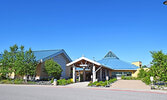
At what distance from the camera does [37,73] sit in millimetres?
23969

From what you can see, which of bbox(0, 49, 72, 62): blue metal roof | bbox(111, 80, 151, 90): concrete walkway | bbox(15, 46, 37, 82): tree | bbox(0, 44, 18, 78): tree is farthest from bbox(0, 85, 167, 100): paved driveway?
bbox(0, 49, 72, 62): blue metal roof

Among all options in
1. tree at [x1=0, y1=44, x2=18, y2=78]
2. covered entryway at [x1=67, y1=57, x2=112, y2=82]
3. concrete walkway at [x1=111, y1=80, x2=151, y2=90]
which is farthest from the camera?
tree at [x1=0, y1=44, x2=18, y2=78]

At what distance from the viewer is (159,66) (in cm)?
1622

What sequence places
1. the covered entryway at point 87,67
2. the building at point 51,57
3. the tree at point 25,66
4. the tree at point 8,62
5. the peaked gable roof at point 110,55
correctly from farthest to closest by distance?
the peaked gable roof at point 110,55, the building at point 51,57, the tree at point 8,62, the covered entryway at point 87,67, the tree at point 25,66

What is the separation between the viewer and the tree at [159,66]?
615 inches

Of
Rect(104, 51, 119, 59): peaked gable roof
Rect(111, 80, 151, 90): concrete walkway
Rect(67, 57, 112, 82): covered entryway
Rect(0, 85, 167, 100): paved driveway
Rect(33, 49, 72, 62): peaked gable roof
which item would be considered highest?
Rect(104, 51, 119, 59): peaked gable roof

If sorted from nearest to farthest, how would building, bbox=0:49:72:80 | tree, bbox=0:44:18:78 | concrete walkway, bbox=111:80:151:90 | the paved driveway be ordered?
the paved driveway < concrete walkway, bbox=111:80:151:90 < tree, bbox=0:44:18:78 < building, bbox=0:49:72:80

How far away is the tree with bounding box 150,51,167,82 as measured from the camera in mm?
15609

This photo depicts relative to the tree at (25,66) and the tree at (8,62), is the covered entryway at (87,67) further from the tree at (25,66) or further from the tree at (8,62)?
the tree at (8,62)

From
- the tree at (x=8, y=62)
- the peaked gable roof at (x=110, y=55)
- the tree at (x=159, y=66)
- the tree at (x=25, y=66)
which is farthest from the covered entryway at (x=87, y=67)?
the peaked gable roof at (x=110, y=55)

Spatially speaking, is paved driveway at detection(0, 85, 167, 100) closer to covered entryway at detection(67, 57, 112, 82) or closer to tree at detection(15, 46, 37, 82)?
covered entryway at detection(67, 57, 112, 82)

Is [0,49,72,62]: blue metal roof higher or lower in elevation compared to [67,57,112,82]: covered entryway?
higher

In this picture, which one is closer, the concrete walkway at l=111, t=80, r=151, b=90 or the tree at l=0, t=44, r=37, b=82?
the concrete walkway at l=111, t=80, r=151, b=90

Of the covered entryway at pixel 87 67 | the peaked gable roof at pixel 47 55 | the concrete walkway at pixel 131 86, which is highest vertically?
the peaked gable roof at pixel 47 55
